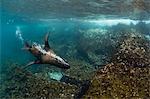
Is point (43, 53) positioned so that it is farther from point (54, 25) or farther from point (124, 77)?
point (54, 25)

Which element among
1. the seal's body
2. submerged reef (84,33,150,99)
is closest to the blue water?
submerged reef (84,33,150,99)

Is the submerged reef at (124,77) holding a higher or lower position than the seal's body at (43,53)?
lower

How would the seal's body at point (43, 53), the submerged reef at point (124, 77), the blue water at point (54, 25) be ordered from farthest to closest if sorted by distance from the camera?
the blue water at point (54, 25) → the submerged reef at point (124, 77) → the seal's body at point (43, 53)

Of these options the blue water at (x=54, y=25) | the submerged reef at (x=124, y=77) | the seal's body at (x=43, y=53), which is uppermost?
the seal's body at (x=43, y=53)

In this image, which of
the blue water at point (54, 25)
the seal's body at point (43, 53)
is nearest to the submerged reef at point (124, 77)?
the seal's body at point (43, 53)

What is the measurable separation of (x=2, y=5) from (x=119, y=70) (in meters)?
25.9

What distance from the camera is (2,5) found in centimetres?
2997

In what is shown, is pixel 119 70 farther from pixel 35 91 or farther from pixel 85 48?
pixel 85 48

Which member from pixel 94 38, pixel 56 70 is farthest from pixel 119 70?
pixel 94 38

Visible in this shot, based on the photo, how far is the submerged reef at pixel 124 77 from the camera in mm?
6281

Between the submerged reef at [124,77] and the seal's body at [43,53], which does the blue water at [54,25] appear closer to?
the submerged reef at [124,77]

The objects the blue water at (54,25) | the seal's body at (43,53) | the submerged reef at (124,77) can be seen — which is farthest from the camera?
the blue water at (54,25)

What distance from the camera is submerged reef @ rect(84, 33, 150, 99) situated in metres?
6.28

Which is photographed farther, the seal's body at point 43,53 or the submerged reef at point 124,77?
the submerged reef at point 124,77
